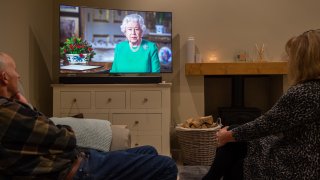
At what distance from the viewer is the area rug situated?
2.95 metres

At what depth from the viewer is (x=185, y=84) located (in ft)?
13.0

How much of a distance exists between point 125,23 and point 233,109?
155cm

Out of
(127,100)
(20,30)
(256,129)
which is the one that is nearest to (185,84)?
(127,100)

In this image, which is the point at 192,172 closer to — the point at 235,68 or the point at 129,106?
the point at 129,106

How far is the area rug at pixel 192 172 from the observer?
2949 mm

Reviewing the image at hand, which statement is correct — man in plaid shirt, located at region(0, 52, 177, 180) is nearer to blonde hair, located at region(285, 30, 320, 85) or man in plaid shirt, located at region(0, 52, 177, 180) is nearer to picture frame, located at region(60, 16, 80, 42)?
blonde hair, located at region(285, 30, 320, 85)

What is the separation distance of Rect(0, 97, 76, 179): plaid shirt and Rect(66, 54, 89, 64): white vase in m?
2.21

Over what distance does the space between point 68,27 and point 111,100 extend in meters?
0.87

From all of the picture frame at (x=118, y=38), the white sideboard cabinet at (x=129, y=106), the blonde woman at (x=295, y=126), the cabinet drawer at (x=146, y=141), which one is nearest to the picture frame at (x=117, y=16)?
the picture frame at (x=118, y=38)

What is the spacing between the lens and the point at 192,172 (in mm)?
3117

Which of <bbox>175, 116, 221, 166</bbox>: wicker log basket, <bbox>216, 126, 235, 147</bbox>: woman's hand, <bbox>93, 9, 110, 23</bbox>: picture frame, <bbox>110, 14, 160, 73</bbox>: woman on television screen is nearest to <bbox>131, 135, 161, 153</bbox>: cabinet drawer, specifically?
<bbox>175, 116, 221, 166</bbox>: wicker log basket

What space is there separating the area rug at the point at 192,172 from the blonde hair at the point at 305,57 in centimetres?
171

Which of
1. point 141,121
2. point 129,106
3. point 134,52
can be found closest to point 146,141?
point 141,121

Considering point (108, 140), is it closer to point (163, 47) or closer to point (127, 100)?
point (127, 100)
